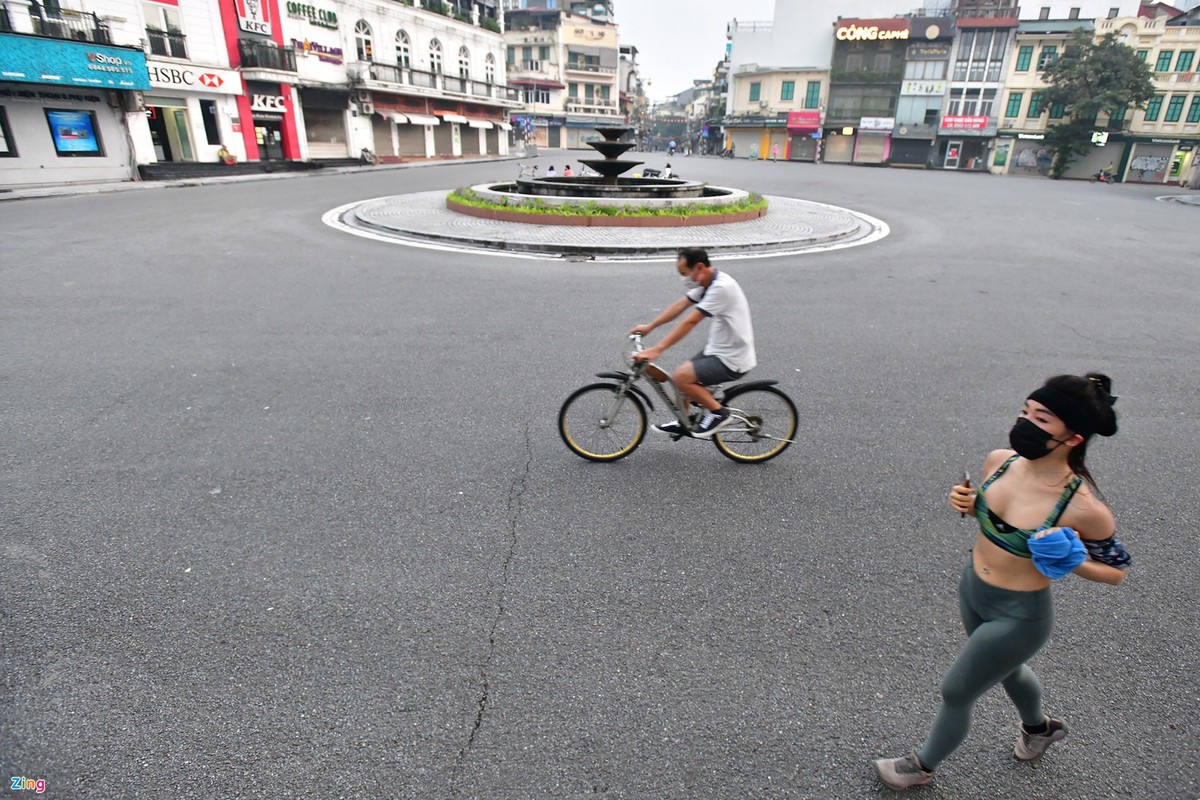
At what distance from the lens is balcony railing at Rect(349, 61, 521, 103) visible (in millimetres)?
37500

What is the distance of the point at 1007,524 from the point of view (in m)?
2.17

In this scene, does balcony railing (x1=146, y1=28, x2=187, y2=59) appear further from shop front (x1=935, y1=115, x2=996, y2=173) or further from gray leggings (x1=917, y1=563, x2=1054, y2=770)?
shop front (x1=935, y1=115, x2=996, y2=173)

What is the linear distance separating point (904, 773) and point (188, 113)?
35724 millimetres

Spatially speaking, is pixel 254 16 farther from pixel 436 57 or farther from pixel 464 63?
pixel 464 63

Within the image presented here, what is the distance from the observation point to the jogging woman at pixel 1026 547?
1.97 m

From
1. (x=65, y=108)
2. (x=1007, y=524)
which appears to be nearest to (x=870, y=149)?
(x=65, y=108)

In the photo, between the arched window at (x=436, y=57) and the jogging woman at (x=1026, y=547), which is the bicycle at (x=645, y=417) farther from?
the arched window at (x=436, y=57)

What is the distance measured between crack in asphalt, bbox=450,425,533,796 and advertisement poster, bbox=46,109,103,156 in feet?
96.5

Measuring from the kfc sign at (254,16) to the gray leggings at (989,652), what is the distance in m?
38.5

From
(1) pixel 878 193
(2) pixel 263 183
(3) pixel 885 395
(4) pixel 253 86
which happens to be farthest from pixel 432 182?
(3) pixel 885 395

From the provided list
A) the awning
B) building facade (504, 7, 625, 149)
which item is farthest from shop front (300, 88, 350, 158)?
the awning

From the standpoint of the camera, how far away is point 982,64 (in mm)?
54438

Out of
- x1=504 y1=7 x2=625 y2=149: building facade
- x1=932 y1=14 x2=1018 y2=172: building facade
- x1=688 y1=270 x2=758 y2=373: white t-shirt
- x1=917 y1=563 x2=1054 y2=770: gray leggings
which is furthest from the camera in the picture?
x1=504 y1=7 x2=625 y2=149: building facade

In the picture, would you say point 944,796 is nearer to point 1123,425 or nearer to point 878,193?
point 1123,425
